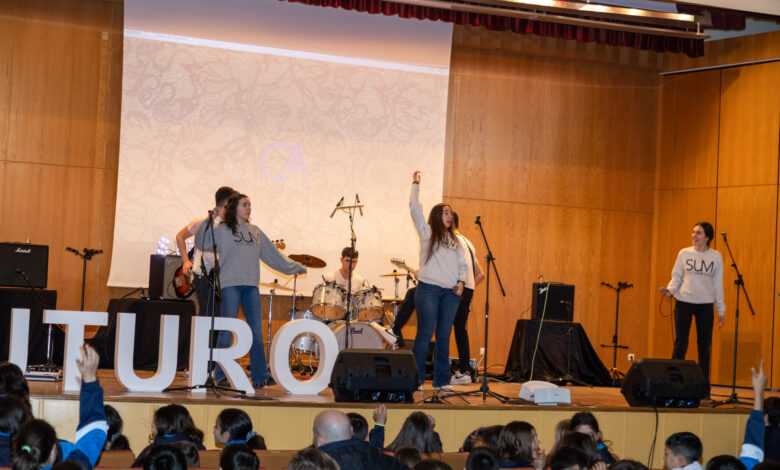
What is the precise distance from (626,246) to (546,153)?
69.5 inches

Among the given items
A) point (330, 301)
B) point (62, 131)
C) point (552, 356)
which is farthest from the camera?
point (552, 356)

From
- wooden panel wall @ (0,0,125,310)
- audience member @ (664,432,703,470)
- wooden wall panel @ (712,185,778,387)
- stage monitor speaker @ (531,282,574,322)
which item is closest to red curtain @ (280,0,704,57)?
wooden wall panel @ (712,185,778,387)

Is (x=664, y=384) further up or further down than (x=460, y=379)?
further up

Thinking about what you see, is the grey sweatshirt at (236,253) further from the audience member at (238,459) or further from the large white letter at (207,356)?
the audience member at (238,459)

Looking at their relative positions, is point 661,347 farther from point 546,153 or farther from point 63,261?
point 63,261

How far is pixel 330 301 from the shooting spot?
888cm

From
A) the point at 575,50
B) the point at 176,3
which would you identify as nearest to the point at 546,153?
the point at 575,50

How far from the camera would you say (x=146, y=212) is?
995 centimetres

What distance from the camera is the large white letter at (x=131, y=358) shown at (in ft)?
20.8

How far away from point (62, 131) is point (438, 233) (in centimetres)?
513

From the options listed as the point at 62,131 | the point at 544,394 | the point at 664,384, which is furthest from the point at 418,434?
the point at 62,131

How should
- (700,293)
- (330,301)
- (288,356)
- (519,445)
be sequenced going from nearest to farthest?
(519,445)
(288,356)
(700,293)
(330,301)

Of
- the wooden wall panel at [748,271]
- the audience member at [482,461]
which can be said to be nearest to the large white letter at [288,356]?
the audience member at [482,461]

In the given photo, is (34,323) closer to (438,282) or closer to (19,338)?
(19,338)
